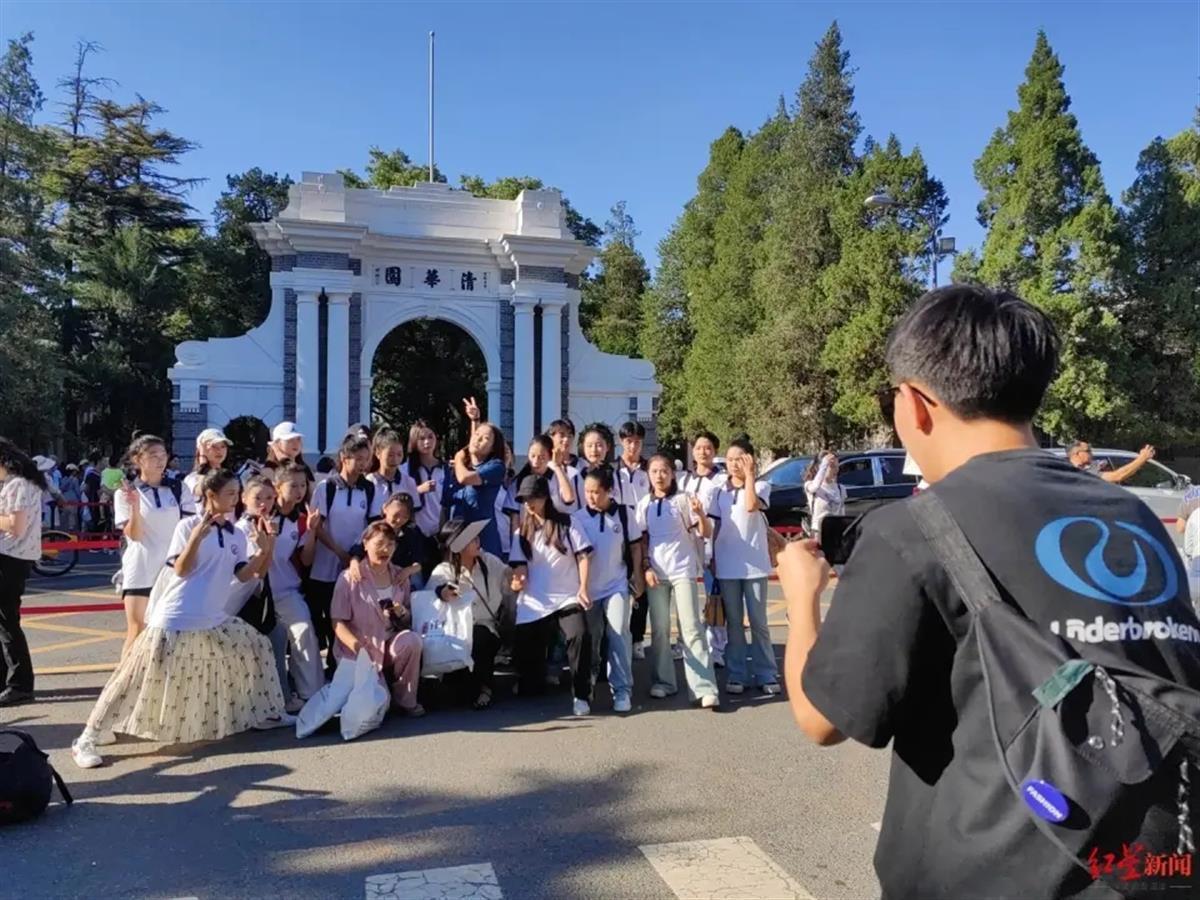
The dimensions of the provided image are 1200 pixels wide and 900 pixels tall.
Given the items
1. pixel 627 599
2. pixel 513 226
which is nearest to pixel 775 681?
pixel 627 599

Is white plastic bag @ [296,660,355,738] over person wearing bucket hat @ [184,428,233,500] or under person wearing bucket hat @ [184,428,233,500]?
under

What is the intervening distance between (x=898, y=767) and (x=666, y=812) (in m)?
2.95

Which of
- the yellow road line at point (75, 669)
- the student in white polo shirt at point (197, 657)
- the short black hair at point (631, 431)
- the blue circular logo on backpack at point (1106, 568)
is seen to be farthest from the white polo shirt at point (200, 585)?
the blue circular logo on backpack at point (1106, 568)

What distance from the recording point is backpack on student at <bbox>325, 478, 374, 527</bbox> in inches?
256

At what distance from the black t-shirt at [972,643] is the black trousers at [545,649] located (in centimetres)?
457

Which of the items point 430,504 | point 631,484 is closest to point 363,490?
point 430,504

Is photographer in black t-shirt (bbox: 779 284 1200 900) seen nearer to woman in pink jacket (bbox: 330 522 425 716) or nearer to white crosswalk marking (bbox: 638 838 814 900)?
white crosswalk marking (bbox: 638 838 814 900)

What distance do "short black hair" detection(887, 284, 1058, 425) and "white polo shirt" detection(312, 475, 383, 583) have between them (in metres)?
5.46

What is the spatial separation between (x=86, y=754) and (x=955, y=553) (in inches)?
199

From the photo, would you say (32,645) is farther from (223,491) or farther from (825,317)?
(825,317)

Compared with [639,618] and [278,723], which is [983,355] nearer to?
[278,723]

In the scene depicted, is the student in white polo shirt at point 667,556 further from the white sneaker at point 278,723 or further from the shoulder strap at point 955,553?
the shoulder strap at point 955,553

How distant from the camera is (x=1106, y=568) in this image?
119 cm

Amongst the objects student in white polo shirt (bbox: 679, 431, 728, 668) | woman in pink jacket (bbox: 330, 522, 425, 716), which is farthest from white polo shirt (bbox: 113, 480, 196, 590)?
student in white polo shirt (bbox: 679, 431, 728, 668)
